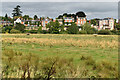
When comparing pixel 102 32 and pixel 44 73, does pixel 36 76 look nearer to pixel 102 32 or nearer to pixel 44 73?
pixel 44 73

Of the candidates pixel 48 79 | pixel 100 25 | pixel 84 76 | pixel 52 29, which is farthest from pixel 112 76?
pixel 100 25

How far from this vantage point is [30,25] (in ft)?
356

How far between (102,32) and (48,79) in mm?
73610

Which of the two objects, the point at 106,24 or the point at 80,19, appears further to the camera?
the point at 106,24

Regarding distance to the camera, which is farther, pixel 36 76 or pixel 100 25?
pixel 100 25

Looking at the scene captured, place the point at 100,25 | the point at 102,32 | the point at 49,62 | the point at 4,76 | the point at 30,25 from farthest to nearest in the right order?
the point at 100,25
the point at 30,25
the point at 102,32
the point at 49,62
the point at 4,76

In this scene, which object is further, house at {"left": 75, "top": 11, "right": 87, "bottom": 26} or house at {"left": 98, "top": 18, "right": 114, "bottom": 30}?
house at {"left": 98, "top": 18, "right": 114, "bottom": 30}

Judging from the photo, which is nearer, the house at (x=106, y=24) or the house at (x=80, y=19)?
the house at (x=80, y=19)

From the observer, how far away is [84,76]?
24.8ft

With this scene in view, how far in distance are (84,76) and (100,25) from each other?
424 ft

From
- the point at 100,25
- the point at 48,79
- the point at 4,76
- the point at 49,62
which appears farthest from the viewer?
the point at 100,25

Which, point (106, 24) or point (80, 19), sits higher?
point (80, 19)

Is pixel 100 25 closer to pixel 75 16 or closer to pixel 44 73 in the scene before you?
pixel 75 16

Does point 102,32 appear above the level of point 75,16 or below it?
below
